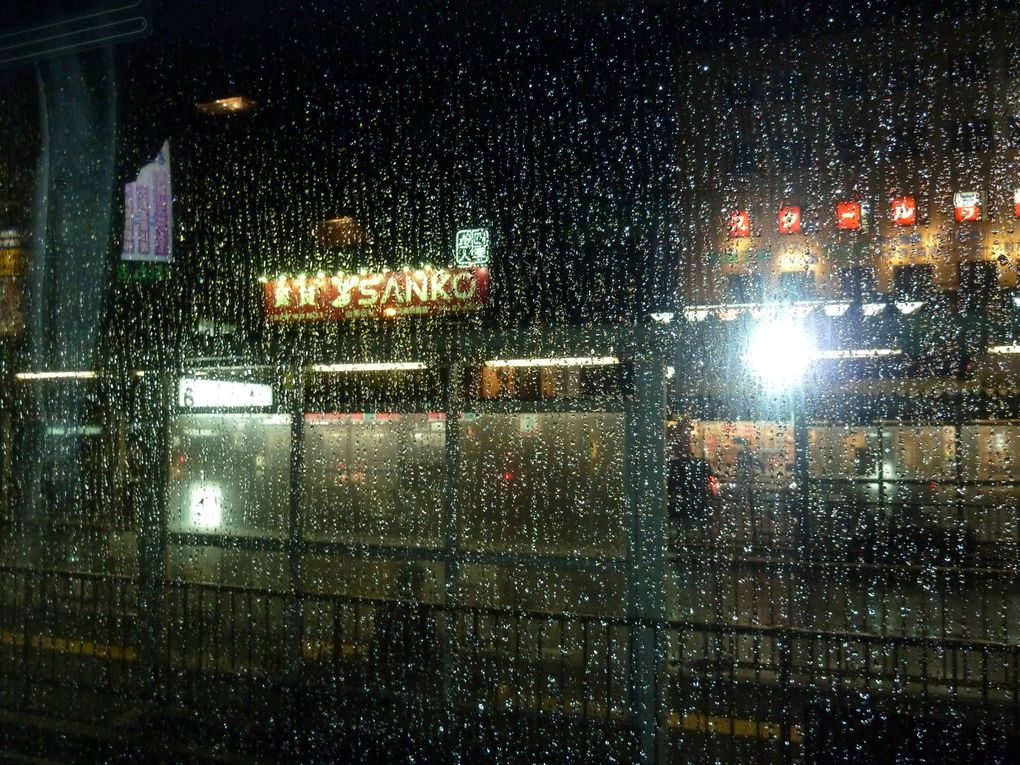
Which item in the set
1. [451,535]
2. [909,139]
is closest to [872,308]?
[909,139]

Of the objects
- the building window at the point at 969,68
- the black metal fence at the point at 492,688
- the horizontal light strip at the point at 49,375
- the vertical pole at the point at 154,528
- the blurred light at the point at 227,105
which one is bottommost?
the black metal fence at the point at 492,688

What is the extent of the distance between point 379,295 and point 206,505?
2067 millimetres

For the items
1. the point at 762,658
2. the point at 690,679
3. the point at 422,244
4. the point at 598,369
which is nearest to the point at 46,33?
the point at 422,244

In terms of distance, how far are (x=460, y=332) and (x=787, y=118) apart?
2.50 meters

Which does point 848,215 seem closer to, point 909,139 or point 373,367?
point 909,139

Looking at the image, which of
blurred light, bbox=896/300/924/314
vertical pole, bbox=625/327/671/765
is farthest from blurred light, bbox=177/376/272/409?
blurred light, bbox=896/300/924/314

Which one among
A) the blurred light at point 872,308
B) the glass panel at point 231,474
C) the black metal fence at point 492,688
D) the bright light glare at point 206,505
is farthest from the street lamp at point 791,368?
the bright light glare at point 206,505

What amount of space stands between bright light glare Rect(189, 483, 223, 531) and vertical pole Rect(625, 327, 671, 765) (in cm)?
299

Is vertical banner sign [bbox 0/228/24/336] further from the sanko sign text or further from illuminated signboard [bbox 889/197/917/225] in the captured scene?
illuminated signboard [bbox 889/197/917/225]

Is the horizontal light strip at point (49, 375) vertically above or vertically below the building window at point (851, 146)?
below

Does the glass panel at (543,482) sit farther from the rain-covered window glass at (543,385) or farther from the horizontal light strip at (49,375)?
the horizontal light strip at (49,375)

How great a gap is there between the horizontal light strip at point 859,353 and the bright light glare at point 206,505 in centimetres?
409

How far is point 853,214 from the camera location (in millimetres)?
4844

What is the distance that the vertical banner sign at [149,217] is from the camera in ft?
18.1
